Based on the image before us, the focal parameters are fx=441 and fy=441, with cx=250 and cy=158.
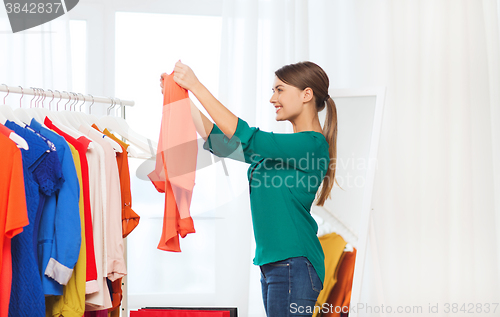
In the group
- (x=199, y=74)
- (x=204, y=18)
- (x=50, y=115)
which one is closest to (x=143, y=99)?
(x=199, y=74)

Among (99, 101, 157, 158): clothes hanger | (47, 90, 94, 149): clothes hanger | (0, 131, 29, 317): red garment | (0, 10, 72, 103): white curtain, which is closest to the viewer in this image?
(0, 131, 29, 317): red garment

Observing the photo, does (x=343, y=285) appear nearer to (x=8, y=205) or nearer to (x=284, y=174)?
(x=284, y=174)

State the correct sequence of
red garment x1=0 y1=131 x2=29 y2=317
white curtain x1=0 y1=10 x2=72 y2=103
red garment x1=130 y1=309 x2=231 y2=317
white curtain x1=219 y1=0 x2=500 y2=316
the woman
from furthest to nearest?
1. white curtain x1=219 y1=0 x2=500 y2=316
2. white curtain x1=0 y1=10 x2=72 y2=103
3. red garment x1=130 y1=309 x2=231 y2=317
4. the woman
5. red garment x1=0 y1=131 x2=29 y2=317

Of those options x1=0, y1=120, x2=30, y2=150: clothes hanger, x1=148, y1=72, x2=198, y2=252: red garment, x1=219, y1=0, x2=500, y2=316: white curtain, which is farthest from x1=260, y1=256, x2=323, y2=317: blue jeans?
x1=219, y1=0, x2=500, y2=316: white curtain

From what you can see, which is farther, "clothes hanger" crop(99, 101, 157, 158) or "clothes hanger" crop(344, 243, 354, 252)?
"clothes hanger" crop(344, 243, 354, 252)

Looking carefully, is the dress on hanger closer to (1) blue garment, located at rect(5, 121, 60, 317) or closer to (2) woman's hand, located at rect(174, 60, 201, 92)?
(1) blue garment, located at rect(5, 121, 60, 317)

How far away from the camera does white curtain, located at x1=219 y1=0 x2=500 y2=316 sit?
2396mm

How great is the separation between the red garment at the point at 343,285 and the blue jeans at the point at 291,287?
619mm

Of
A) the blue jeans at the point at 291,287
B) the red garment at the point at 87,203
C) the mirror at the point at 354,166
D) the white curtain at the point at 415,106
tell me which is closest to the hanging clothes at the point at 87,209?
the red garment at the point at 87,203

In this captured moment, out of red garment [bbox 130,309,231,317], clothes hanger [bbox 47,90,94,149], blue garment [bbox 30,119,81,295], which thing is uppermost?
clothes hanger [bbox 47,90,94,149]

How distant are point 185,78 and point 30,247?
0.61 metres

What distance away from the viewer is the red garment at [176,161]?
1312mm

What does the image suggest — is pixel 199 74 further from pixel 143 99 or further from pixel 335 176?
pixel 335 176

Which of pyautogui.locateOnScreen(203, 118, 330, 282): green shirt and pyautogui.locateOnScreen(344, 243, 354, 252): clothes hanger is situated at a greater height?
pyautogui.locateOnScreen(203, 118, 330, 282): green shirt
